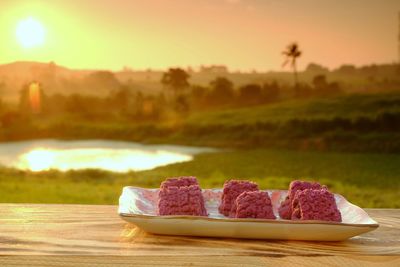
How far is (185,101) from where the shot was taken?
17.7ft

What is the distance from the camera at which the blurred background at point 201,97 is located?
5.16 m

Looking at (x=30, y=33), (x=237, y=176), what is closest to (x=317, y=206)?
(x=237, y=176)

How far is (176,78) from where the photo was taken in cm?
526

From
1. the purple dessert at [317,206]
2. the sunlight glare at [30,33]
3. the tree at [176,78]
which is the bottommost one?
the purple dessert at [317,206]

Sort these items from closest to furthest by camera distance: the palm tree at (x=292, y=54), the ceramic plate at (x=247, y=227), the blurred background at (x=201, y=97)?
the ceramic plate at (x=247, y=227) < the blurred background at (x=201, y=97) < the palm tree at (x=292, y=54)

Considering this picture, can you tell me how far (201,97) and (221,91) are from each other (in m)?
0.16

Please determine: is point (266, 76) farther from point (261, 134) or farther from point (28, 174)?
point (28, 174)

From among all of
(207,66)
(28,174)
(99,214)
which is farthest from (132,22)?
(99,214)

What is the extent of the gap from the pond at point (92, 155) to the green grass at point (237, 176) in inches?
2.1

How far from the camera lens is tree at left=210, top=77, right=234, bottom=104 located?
5.35m

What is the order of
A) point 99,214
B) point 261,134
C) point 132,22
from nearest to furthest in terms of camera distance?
point 99,214, point 132,22, point 261,134

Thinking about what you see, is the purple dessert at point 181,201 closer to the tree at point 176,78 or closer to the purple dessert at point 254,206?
the purple dessert at point 254,206

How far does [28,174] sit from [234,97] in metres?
1.68

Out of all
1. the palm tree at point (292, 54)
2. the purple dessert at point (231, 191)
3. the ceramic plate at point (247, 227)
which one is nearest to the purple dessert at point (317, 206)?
the ceramic plate at point (247, 227)
